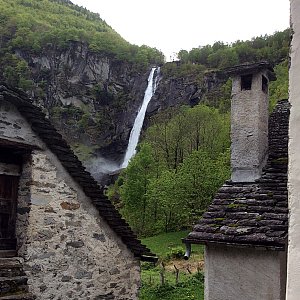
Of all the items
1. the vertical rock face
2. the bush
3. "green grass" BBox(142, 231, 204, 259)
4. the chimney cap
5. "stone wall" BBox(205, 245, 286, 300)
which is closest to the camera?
"stone wall" BBox(205, 245, 286, 300)

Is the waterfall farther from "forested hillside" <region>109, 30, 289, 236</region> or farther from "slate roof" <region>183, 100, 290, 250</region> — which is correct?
"slate roof" <region>183, 100, 290, 250</region>

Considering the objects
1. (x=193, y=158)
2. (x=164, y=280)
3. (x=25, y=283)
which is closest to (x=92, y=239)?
(x=25, y=283)

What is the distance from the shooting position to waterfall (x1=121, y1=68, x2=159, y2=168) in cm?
4586

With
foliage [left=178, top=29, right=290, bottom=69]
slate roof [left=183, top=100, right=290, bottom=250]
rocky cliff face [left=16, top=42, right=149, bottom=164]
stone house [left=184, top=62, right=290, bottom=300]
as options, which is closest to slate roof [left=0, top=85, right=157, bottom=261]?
stone house [left=184, top=62, right=290, bottom=300]

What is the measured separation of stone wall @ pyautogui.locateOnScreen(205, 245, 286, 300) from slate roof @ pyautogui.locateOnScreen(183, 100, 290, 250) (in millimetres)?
204

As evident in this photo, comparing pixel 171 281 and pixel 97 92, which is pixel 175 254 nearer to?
pixel 171 281

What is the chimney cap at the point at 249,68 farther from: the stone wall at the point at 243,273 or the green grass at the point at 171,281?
the green grass at the point at 171,281

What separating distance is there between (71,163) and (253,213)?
2699mm

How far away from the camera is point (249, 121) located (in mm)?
7375

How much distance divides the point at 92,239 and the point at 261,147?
120 inches

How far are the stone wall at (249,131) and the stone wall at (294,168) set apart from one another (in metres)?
6.10

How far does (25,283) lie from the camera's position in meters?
5.78

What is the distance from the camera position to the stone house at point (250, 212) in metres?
5.95

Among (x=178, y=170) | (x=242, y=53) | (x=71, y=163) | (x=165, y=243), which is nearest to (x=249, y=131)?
(x=71, y=163)
